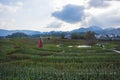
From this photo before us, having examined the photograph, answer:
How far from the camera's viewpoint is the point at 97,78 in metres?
36.3

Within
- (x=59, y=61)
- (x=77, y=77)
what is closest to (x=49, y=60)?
(x=59, y=61)

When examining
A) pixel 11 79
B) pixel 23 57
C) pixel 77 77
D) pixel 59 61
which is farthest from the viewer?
pixel 23 57

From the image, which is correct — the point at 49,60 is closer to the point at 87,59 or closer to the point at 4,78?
the point at 87,59

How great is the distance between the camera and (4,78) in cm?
3466

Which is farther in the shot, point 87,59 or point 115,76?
point 87,59

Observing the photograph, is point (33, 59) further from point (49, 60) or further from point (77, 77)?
point (77, 77)

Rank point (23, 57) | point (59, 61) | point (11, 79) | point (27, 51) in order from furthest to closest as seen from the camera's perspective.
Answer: point (27, 51) < point (23, 57) < point (59, 61) < point (11, 79)

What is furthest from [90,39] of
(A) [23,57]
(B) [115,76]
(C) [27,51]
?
(B) [115,76]

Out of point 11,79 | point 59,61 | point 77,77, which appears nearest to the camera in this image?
point 11,79

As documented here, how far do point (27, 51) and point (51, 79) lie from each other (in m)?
45.2

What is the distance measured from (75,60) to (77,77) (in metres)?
26.0

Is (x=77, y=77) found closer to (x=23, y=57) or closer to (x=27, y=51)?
(x=23, y=57)

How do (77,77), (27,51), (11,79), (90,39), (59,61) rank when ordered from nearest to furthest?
(11,79) < (77,77) < (59,61) < (27,51) < (90,39)

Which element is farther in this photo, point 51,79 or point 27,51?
point 27,51
